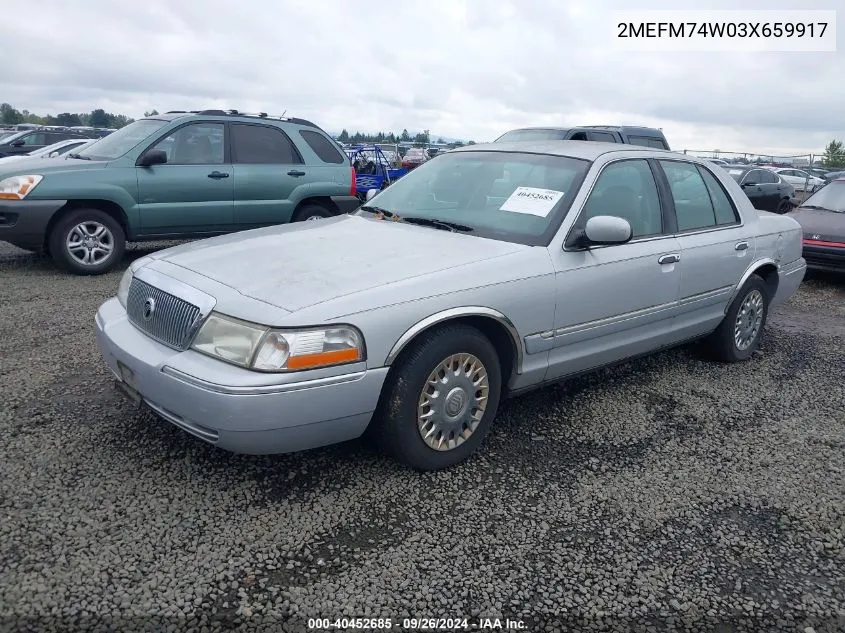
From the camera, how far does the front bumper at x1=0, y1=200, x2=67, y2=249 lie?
23.2 feet

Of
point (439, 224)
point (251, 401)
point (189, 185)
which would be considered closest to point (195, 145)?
point (189, 185)

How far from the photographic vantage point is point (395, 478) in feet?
10.9

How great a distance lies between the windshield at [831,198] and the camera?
30.0 ft

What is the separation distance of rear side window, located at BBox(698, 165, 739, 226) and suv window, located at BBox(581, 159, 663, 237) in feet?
2.40

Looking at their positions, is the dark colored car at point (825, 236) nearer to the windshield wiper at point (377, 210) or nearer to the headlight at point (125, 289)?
the windshield wiper at point (377, 210)

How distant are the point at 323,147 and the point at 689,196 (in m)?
5.32

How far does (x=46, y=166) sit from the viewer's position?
735cm

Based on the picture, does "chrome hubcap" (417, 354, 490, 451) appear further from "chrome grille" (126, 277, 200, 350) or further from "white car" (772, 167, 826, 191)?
"white car" (772, 167, 826, 191)

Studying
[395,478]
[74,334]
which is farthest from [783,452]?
[74,334]

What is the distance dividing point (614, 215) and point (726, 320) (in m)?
1.58

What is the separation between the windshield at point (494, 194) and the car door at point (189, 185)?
154 inches

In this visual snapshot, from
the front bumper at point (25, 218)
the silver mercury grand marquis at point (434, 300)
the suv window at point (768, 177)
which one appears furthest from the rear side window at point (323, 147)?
the suv window at point (768, 177)

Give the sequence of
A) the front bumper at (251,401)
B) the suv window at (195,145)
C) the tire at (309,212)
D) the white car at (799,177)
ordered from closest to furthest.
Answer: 1. the front bumper at (251,401)
2. the suv window at (195,145)
3. the tire at (309,212)
4. the white car at (799,177)

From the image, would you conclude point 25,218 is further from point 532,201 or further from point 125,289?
point 532,201
